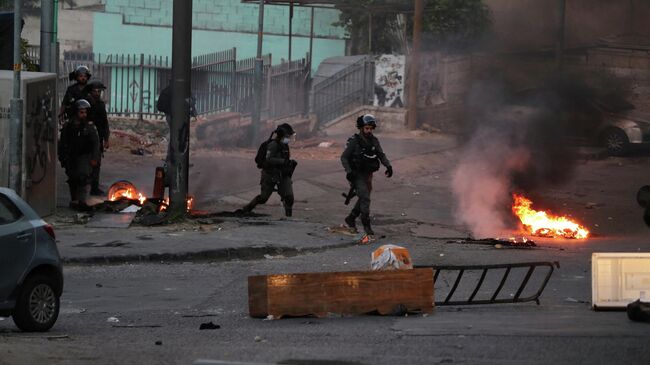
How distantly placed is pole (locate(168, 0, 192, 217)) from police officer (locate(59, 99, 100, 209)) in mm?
1377

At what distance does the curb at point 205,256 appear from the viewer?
1384 centimetres

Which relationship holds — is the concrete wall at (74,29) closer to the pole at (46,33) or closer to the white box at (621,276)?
the pole at (46,33)

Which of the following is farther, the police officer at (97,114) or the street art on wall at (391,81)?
the street art on wall at (391,81)

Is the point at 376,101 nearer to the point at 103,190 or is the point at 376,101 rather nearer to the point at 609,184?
the point at 609,184

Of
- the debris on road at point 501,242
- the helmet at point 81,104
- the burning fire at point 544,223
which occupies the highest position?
the helmet at point 81,104

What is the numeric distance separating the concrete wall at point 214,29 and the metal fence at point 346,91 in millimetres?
9026

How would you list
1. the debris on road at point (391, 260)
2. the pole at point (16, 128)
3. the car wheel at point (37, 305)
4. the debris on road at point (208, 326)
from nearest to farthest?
the car wheel at point (37, 305) → the debris on road at point (208, 326) → the debris on road at point (391, 260) → the pole at point (16, 128)

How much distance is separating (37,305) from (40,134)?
25.2ft

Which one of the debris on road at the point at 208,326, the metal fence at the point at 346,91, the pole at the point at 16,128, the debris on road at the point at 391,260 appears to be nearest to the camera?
the debris on road at the point at 208,326

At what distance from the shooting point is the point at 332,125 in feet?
120

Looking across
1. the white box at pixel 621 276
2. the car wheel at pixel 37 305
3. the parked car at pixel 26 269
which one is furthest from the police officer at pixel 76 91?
the white box at pixel 621 276

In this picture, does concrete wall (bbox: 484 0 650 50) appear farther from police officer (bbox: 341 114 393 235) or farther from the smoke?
police officer (bbox: 341 114 393 235)

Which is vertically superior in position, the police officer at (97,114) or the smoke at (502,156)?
the police officer at (97,114)

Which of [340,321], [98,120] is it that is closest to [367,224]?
[98,120]
